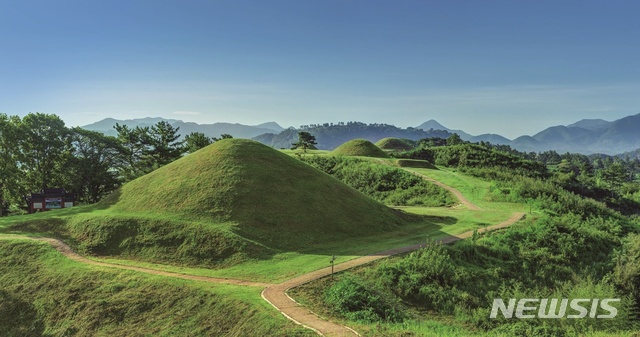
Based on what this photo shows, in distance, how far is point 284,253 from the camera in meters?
20.8

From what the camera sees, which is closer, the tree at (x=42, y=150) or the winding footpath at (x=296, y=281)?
the winding footpath at (x=296, y=281)

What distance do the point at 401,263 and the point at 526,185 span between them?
3012cm

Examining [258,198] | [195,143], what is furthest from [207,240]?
[195,143]

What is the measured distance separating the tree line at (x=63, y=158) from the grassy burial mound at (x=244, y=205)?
20423mm

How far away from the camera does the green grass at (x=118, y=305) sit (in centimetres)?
1333

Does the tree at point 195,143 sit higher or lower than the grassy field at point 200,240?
higher

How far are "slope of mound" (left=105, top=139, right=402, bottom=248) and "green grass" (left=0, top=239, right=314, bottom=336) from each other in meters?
6.77

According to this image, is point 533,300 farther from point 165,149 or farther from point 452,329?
point 165,149

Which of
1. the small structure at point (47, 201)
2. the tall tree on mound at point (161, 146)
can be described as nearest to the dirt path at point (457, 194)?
the tall tree on mound at point (161, 146)

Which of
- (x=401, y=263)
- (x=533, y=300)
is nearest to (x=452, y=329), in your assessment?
(x=533, y=300)

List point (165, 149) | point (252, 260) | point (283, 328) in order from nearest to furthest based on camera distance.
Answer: point (283, 328) < point (252, 260) < point (165, 149)

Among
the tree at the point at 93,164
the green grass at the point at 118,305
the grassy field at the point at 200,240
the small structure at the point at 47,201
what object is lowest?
the green grass at the point at 118,305

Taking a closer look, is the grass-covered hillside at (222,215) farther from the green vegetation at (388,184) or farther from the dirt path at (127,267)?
the green vegetation at (388,184)

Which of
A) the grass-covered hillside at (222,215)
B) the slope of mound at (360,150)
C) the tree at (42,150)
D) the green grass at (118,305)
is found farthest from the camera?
the slope of mound at (360,150)
